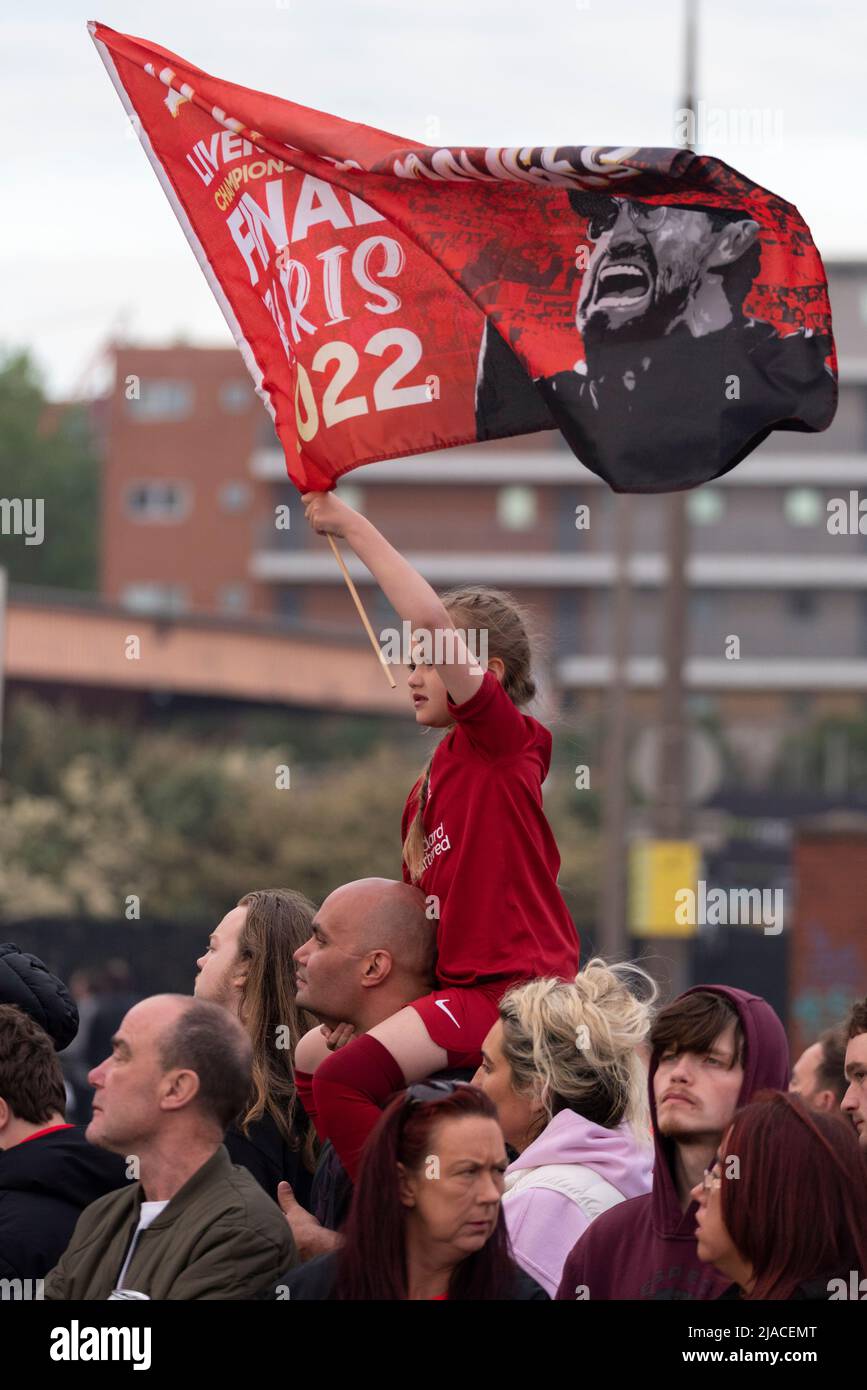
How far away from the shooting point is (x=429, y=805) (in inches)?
217

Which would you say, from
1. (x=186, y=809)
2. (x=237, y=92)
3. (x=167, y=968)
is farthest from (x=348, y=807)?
(x=237, y=92)

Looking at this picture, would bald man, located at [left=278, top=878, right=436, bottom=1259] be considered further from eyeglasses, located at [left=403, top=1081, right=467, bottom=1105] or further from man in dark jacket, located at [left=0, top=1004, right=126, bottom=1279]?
eyeglasses, located at [left=403, top=1081, right=467, bottom=1105]

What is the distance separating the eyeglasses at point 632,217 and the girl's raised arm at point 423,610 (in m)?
1.04

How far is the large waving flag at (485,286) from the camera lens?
5508 mm

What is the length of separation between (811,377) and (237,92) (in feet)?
5.92

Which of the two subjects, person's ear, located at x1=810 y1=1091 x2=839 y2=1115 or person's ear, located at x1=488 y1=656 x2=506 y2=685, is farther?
person's ear, located at x1=810 y1=1091 x2=839 y2=1115

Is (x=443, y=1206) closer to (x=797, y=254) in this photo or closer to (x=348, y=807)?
(x=797, y=254)

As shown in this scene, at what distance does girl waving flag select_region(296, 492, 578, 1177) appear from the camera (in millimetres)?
5141

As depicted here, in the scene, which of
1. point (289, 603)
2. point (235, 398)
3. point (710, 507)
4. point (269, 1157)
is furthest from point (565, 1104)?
point (710, 507)

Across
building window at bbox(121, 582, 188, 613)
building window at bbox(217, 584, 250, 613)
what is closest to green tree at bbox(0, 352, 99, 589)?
building window at bbox(121, 582, 188, 613)

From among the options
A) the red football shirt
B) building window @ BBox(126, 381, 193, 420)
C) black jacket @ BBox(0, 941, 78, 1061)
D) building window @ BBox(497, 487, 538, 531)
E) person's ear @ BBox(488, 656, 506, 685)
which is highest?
building window @ BBox(126, 381, 193, 420)

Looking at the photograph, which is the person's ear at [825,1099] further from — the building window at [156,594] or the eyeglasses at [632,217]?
the building window at [156,594]

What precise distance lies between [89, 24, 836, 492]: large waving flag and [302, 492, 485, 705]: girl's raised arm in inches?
17.5

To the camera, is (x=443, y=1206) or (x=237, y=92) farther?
(x=237, y=92)
